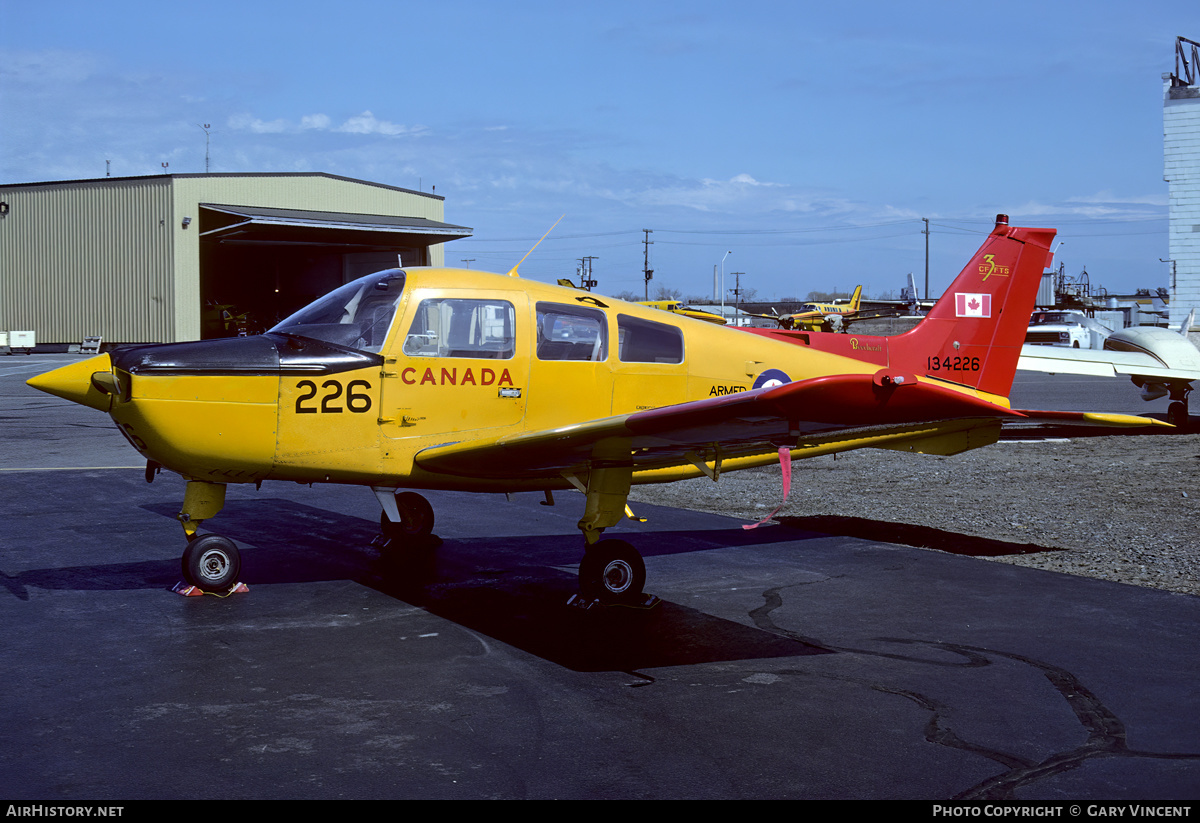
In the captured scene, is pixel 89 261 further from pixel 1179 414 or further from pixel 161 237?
pixel 1179 414

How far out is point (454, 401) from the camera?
7309 mm

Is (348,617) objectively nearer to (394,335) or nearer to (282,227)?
(394,335)

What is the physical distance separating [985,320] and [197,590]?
26.1 feet

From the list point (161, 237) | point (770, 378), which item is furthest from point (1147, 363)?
point (161, 237)

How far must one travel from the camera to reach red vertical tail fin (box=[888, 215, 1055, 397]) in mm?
10242

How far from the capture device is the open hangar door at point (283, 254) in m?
49.8

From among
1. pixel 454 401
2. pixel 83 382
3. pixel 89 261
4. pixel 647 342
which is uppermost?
pixel 89 261

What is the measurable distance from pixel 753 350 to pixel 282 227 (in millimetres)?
43852

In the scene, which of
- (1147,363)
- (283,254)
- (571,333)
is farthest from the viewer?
Result: (283,254)

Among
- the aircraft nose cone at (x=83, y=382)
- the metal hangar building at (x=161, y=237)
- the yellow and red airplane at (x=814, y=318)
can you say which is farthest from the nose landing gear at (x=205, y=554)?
the metal hangar building at (x=161, y=237)

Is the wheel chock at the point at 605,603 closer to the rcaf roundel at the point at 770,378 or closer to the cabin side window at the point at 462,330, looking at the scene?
the cabin side window at the point at 462,330

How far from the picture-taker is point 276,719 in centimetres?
490

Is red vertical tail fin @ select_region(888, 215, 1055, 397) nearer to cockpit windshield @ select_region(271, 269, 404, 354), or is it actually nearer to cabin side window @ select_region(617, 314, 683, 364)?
cabin side window @ select_region(617, 314, 683, 364)

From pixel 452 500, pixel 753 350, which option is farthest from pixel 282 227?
pixel 753 350
